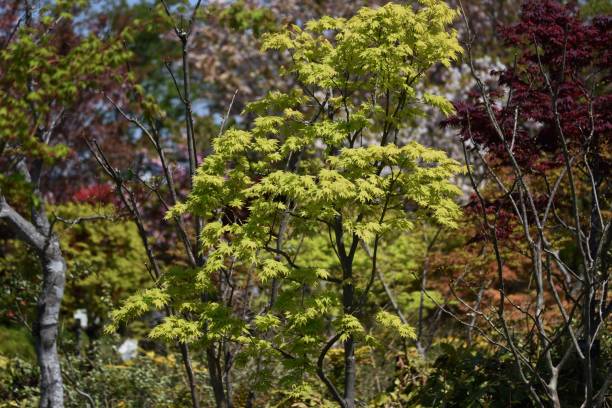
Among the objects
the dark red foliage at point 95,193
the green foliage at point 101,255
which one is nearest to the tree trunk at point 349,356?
the green foliage at point 101,255

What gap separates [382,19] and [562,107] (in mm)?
2029

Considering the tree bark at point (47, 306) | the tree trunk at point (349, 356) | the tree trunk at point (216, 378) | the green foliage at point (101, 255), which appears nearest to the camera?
the tree trunk at point (349, 356)

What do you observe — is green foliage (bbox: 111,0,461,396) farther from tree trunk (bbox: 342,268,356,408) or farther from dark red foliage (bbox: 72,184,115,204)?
dark red foliage (bbox: 72,184,115,204)

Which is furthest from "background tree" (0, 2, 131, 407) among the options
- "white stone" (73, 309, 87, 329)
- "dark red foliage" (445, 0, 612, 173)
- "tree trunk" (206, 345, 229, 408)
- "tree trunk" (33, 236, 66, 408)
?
"white stone" (73, 309, 87, 329)

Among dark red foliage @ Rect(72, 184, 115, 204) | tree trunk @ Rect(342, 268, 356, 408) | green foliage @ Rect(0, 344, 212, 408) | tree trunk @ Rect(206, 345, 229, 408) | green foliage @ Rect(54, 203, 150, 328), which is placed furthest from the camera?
dark red foliage @ Rect(72, 184, 115, 204)

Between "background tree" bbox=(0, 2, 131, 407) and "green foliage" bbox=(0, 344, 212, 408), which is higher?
"background tree" bbox=(0, 2, 131, 407)

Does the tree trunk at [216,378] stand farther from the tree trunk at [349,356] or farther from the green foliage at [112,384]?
the green foliage at [112,384]

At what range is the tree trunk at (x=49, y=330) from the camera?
9.84 m

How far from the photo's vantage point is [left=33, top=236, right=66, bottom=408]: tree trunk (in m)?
9.84

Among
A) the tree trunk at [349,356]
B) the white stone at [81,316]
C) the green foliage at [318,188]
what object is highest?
the white stone at [81,316]

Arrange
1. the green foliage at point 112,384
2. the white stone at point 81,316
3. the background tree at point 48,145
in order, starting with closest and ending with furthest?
the background tree at point 48,145, the green foliage at point 112,384, the white stone at point 81,316

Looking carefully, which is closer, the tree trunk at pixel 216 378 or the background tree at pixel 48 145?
the tree trunk at pixel 216 378

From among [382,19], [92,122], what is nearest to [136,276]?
[92,122]

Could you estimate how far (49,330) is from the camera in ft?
32.5
